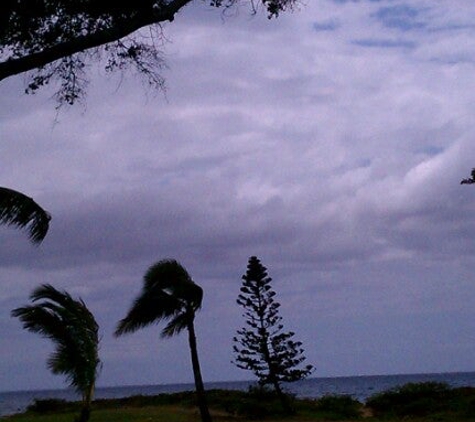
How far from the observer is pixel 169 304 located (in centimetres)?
2036

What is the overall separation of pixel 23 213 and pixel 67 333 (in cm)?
542

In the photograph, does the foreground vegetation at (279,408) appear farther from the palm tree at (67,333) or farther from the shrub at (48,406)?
the palm tree at (67,333)

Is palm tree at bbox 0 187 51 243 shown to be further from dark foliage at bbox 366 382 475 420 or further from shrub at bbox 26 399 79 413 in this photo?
shrub at bbox 26 399 79 413

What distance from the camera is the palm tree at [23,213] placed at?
8.19m

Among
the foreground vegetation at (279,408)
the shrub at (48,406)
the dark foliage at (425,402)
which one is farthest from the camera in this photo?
the shrub at (48,406)

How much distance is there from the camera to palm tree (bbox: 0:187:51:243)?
819cm

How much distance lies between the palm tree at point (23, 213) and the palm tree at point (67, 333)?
204 inches

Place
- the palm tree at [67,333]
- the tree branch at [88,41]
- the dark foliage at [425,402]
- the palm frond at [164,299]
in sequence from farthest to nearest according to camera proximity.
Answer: the dark foliage at [425,402], the palm frond at [164,299], the palm tree at [67,333], the tree branch at [88,41]

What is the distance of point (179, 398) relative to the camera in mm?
37062

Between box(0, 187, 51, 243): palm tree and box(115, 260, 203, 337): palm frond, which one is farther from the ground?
box(115, 260, 203, 337): palm frond

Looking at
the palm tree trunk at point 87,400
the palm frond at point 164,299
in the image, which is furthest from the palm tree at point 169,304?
the palm tree trunk at point 87,400

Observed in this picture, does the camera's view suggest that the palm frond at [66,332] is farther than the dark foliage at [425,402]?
No

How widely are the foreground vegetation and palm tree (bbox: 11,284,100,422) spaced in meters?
12.3

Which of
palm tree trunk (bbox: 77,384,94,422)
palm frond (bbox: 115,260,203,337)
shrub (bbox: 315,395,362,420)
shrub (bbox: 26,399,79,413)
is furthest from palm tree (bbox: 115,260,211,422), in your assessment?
shrub (bbox: 26,399,79,413)
